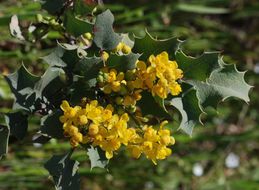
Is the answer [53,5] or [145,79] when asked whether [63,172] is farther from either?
[53,5]

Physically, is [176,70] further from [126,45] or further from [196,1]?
[196,1]

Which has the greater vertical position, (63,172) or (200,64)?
(200,64)

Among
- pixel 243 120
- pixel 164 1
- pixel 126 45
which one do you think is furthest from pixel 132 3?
pixel 126 45

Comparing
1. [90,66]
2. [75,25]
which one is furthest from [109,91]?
[75,25]

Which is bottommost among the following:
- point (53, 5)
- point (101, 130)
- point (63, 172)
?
point (63, 172)

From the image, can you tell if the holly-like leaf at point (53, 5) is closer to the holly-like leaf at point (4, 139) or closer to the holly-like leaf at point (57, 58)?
the holly-like leaf at point (57, 58)

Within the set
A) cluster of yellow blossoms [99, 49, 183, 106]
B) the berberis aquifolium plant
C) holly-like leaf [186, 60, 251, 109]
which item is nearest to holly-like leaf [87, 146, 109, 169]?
the berberis aquifolium plant

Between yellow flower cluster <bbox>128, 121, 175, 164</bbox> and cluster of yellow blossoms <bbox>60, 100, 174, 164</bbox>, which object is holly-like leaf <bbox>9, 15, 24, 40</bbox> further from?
yellow flower cluster <bbox>128, 121, 175, 164</bbox>
